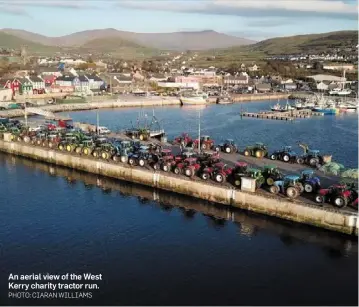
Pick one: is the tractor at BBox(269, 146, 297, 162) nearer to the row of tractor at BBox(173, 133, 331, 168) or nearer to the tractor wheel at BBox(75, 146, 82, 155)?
the row of tractor at BBox(173, 133, 331, 168)

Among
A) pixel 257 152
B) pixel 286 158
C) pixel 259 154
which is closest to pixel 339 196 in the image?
pixel 286 158

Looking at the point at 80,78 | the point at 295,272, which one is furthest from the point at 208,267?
the point at 80,78

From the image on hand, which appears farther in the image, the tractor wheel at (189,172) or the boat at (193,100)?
the boat at (193,100)

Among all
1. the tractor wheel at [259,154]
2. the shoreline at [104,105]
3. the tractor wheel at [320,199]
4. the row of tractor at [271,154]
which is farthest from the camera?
the shoreline at [104,105]

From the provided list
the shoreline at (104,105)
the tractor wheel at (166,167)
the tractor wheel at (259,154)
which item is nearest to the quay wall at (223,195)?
the tractor wheel at (166,167)

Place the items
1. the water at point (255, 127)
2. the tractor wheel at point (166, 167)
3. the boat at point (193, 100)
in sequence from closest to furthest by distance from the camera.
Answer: the tractor wheel at point (166, 167)
the water at point (255, 127)
the boat at point (193, 100)

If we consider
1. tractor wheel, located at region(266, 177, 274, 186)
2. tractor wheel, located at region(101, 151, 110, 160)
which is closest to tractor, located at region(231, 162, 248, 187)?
tractor wheel, located at region(266, 177, 274, 186)

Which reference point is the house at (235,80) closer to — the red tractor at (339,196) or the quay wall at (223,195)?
the quay wall at (223,195)

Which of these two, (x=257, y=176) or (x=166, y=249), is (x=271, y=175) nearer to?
(x=257, y=176)

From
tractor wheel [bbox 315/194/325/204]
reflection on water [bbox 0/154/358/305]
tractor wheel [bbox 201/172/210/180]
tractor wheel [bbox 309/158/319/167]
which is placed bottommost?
reflection on water [bbox 0/154/358/305]
